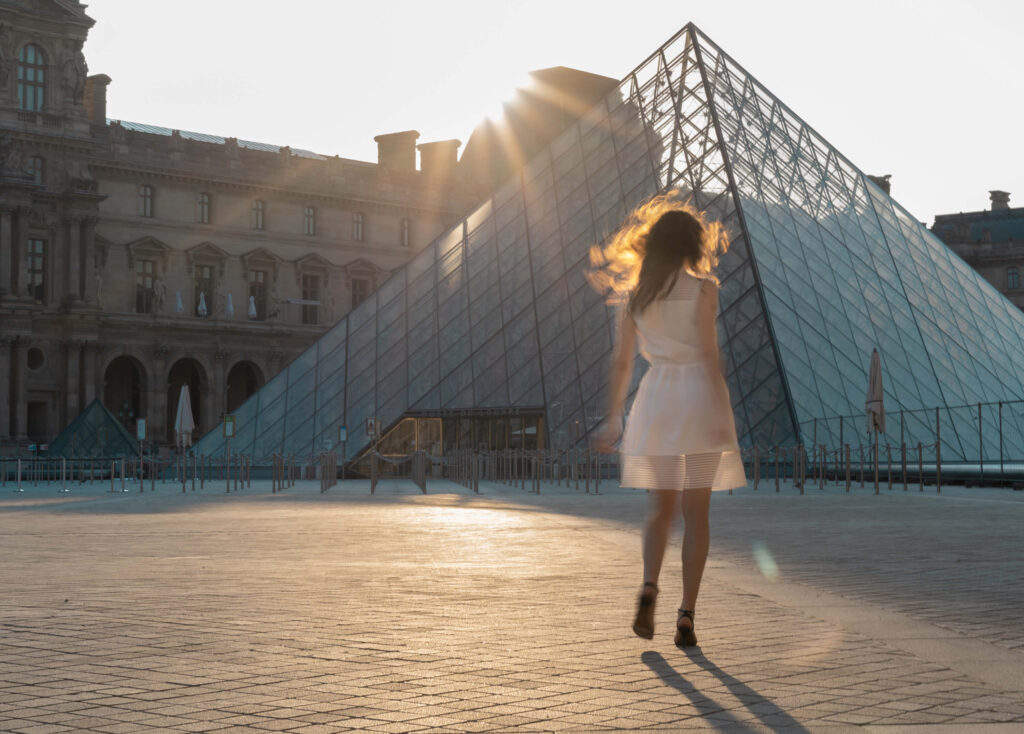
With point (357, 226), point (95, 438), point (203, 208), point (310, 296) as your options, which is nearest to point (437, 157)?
point (357, 226)

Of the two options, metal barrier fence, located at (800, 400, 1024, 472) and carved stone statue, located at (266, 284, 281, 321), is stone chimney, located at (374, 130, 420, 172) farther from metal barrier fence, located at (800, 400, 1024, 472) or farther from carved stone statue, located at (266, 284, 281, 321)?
metal barrier fence, located at (800, 400, 1024, 472)

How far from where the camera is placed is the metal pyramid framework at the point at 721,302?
1154 inches

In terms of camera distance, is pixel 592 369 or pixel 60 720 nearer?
pixel 60 720

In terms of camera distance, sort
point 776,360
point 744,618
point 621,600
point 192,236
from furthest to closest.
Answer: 1. point 192,236
2. point 776,360
3. point 621,600
4. point 744,618

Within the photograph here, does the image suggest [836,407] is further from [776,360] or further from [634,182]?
[634,182]

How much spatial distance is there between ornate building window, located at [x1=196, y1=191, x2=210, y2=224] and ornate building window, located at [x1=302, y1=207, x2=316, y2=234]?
555cm

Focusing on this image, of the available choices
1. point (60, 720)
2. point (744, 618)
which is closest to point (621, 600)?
point (744, 618)

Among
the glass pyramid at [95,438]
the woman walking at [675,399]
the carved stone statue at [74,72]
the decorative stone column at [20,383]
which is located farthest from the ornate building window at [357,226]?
the woman walking at [675,399]

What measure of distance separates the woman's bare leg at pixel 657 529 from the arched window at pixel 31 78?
59.8 meters

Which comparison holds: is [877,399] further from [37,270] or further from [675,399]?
[37,270]

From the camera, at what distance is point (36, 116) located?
60.5 meters

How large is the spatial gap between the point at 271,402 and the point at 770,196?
15.5 m

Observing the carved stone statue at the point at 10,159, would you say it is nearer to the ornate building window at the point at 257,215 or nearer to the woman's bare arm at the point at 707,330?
the ornate building window at the point at 257,215

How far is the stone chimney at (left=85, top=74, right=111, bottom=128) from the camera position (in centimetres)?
6701
